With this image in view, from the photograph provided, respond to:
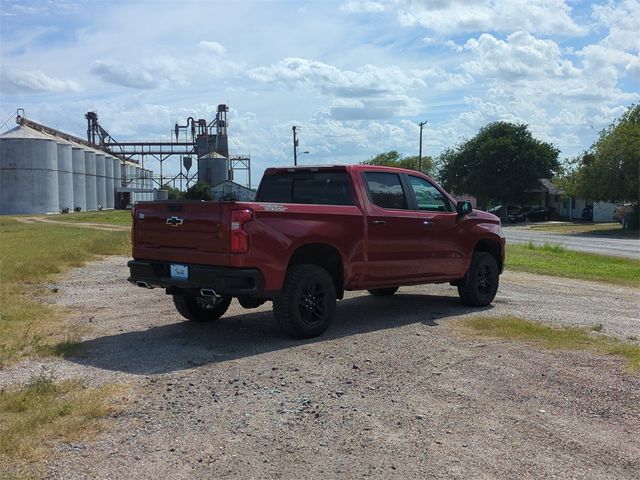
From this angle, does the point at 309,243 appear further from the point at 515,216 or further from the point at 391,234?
the point at 515,216

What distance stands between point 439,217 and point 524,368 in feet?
10.9

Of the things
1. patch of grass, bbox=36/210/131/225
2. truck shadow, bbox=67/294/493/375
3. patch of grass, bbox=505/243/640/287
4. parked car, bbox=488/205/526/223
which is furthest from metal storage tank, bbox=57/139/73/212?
truck shadow, bbox=67/294/493/375

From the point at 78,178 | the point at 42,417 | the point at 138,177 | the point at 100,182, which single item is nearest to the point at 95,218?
the point at 78,178

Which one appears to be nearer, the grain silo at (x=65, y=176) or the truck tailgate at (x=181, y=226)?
the truck tailgate at (x=181, y=226)

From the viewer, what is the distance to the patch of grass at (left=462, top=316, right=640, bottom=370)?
6695 mm

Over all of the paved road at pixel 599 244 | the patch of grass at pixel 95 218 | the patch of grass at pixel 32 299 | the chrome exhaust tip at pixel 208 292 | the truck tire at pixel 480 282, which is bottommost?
the patch of grass at pixel 95 218

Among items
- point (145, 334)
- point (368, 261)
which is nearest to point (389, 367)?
point (368, 261)

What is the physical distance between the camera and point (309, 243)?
7332mm

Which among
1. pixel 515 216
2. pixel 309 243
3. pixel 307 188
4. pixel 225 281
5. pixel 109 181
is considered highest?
pixel 109 181

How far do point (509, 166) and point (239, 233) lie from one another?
60845mm

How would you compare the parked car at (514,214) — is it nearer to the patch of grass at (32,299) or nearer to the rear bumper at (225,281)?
the patch of grass at (32,299)

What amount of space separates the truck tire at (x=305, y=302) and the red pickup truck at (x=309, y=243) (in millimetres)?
11

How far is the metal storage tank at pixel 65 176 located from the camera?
8194cm

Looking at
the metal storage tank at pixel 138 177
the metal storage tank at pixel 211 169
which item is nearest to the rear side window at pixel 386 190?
the metal storage tank at pixel 211 169
